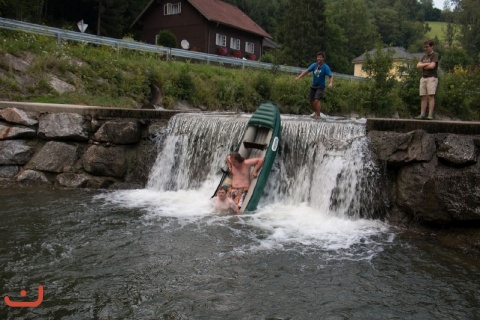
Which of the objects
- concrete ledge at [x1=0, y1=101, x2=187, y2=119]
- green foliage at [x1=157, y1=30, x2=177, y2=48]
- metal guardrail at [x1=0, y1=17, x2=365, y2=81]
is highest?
green foliage at [x1=157, y1=30, x2=177, y2=48]

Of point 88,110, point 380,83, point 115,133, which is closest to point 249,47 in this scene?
point 380,83

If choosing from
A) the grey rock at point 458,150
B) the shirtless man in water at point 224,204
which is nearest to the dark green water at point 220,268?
the shirtless man in water at point 224,204

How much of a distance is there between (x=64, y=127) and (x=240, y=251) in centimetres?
597

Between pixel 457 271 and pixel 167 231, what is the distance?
148 inches

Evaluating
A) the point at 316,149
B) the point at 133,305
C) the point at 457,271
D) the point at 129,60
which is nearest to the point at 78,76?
the point at 129,60

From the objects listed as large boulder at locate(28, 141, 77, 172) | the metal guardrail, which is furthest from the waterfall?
the metal guardrail

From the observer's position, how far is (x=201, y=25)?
111 ft

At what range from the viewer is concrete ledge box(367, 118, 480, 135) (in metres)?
6.80

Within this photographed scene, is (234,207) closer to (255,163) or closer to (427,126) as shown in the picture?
(255,163)

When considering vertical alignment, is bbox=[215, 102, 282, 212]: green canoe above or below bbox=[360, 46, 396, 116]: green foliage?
below

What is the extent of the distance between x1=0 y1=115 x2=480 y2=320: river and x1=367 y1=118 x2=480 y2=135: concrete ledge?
14.0 inches

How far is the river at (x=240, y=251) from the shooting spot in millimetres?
4332

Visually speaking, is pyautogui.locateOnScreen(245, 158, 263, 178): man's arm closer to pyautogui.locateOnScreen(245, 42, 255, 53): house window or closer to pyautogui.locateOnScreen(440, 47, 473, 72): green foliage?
pyautogui.locateOnScreen(440, 47, 473, 72): green foliage

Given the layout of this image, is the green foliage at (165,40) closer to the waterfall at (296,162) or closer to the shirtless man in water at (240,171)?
the waterfall at (296,162)
